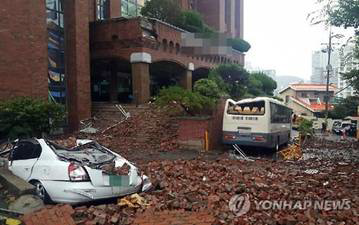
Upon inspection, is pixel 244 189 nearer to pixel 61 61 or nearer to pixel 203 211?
pixel 203 211

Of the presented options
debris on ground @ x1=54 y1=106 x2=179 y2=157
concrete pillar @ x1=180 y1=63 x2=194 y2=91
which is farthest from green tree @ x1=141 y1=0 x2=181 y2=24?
Result: debris on ground @ x1=54 y1=106 x2=179 y2=157

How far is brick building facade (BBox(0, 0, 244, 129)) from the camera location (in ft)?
61.6

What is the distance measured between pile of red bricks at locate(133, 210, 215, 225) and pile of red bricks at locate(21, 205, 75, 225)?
1042 millimetres

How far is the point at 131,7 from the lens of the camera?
1272 inches

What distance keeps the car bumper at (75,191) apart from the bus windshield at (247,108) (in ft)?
41.0

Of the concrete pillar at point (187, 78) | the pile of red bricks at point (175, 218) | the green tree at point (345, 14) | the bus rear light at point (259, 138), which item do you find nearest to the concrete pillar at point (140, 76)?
the concrete pillar at point (187, 78)

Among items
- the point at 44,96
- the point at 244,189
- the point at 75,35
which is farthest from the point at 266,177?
the point at 75,35

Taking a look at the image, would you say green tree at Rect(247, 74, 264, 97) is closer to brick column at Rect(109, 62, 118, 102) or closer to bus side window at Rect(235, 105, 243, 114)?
brick column at Rect(109, 62, 118, 102)

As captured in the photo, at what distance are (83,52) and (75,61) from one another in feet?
2.86

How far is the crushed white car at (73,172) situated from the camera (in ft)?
23.8

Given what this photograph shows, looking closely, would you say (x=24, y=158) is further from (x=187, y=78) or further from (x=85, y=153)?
→ (x=187, y=78)

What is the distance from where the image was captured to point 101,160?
8.07 meters

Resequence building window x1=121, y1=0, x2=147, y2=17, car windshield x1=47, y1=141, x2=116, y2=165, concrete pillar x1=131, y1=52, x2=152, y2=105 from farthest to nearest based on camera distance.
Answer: building window x1=121, y1=0, x2=147, y2=17 < concrete pillar x1=131, y1=52, x2=152, y2=105 < car windshield x1=47, y1=141, x2=116, y2=165

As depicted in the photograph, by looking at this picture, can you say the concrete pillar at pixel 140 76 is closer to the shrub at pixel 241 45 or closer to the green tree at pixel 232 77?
the green tree at pixel 232 77
